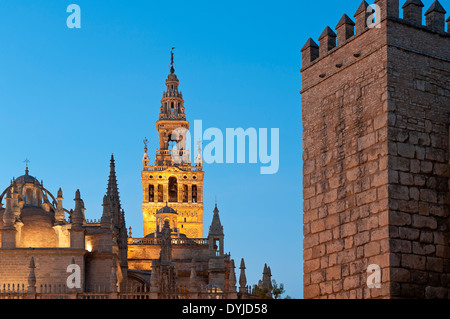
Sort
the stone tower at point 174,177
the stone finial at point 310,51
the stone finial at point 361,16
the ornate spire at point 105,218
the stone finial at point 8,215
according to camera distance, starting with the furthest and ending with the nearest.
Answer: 1. the stone tower at point 174,177
2. the ornate spire at point 105,218
3. the stone finial at point 8,215
4. the stone finial at point 310,51
5. the stone finial at point 361,16

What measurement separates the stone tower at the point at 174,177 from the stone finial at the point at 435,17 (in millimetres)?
82389

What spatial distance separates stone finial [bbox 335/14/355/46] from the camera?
1745 cm

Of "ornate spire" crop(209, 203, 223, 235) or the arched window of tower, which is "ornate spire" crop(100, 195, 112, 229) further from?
the arched window of tower

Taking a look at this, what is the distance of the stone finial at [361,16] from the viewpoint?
55.2 feet

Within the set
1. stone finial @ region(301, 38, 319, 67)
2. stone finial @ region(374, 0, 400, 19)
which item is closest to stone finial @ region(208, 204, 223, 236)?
stone finial @ region(301, 38, 319, 67)

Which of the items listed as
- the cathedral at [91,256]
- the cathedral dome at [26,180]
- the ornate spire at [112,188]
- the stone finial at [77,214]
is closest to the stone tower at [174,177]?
the cathedral at [91,256]

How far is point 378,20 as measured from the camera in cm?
1638

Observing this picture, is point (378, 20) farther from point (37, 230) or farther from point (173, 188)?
point (173, 188)

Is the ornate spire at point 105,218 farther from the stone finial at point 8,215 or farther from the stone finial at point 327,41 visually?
the stone finial at point 327,41
